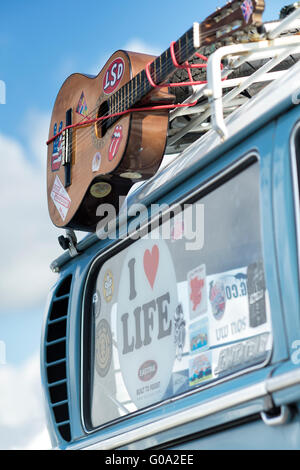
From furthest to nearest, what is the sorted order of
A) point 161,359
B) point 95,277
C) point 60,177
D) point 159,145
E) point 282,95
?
1. point 60,177
2. point 95,277
3. point 159,145
4. point 161,359
5. point 282,95

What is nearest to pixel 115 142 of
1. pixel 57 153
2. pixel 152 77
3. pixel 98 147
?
pixel 98 147

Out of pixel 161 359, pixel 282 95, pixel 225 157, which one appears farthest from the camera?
pixel 161 359

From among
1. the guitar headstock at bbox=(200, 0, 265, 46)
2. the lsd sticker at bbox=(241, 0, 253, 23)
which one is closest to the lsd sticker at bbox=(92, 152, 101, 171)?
the guitar headstock at bbox=(200, 0, 265, 46)

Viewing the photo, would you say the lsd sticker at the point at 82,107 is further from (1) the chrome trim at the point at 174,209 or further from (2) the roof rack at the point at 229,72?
(1) the chrome trim at the point at 174,209

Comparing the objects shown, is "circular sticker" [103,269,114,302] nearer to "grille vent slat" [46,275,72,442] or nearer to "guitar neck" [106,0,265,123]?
"grille vent slat" [46,275,72,442]

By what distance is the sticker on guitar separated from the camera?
344 centimetres

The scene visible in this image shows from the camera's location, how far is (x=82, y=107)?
402 centimetres

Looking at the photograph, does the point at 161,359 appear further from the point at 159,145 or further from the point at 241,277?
the point at 159,145

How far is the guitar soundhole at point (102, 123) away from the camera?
368cm

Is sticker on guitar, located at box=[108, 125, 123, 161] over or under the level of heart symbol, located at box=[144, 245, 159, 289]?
over

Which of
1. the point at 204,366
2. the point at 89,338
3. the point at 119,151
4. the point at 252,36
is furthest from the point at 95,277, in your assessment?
the point at 252,36

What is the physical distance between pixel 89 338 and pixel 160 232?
2.58 feet

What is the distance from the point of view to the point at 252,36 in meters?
2.77

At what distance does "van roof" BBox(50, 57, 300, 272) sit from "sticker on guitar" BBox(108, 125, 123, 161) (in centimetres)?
20
